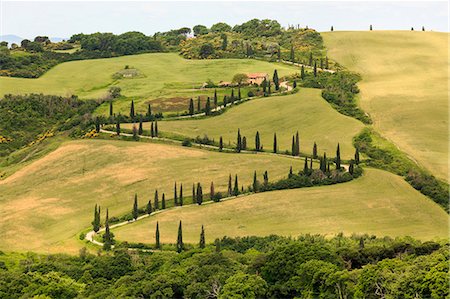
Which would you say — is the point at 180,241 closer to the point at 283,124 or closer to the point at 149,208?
the point at 149,208

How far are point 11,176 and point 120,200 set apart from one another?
3024 centimetres

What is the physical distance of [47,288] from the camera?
275ft

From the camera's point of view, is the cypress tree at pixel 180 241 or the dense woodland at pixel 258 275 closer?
the dense woodland at pixel 258 275

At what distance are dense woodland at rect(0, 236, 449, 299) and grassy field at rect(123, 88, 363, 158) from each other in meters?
63.0

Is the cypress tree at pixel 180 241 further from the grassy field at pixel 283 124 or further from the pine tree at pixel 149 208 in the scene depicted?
the grassy field at pixel 283 124

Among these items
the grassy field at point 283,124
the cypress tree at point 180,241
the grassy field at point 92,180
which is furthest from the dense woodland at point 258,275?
the grassy field at point 283,124

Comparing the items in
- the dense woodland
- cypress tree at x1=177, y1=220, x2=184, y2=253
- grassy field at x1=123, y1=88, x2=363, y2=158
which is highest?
grassy field at x1=123, y1=88, x2=363, y2=158

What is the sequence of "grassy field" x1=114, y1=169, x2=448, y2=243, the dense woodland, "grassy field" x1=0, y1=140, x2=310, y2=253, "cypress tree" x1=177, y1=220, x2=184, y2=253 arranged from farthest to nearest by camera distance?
"grassy field" x1=0, y1=140, x2=310, y2=253
"grassy field" x1=114, y1=169, x2=448, y2=243
"cypress tree" x1=177, y1=220, x2=184, y2=253
the dense woodland

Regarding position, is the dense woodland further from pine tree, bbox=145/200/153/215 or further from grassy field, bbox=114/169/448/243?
pine tree, bbox=145/200/153/215

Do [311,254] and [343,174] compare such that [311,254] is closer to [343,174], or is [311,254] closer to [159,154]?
[343,174]

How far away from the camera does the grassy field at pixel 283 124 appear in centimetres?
16275

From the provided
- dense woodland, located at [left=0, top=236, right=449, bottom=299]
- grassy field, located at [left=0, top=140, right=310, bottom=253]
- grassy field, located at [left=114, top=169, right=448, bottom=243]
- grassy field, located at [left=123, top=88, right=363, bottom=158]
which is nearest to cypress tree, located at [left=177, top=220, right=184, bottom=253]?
grassy field, located at [left=114, top=169, right=448, bottom=243]

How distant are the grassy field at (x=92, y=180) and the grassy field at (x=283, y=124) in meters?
10.7

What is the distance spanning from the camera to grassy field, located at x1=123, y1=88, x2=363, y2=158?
162750mm
